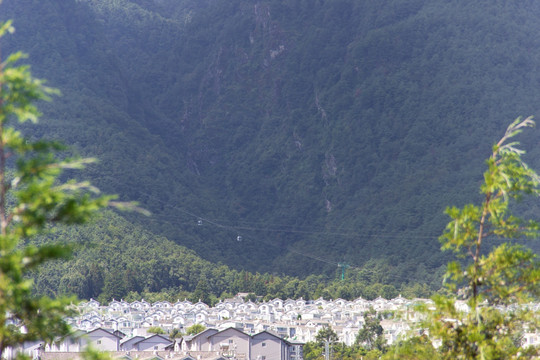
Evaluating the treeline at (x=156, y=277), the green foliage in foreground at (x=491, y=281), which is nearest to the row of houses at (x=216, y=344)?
the green foliage in foreground at (x=491, y=281)

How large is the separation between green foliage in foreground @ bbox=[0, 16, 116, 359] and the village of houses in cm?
225

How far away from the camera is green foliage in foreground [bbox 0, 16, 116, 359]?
460 inches

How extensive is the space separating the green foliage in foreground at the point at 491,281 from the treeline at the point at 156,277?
330 feet

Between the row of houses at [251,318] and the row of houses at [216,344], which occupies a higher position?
the row of houses at [251,318]

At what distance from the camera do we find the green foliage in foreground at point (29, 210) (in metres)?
11.7

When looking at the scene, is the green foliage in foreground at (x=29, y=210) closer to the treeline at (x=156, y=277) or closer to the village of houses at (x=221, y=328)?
the village of houses at (x=221, y=328)

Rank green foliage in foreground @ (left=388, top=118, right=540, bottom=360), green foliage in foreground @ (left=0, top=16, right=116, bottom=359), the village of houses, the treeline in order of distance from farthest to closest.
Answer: the treeline → the village of houses → green foliage in foreground @ (left=388, top=118, right=540, bottom=360) → green foliage in foreground @ (left=0, top=16, right=116, bottom=359)

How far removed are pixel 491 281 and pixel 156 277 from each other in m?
121

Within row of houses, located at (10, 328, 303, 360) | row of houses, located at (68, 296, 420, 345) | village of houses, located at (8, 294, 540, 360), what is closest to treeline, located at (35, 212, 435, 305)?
village of houses, located at (8, 294, 540, 360)

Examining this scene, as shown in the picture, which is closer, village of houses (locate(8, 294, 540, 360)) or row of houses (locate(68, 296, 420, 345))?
village of houses (locate(8, 294, 540, 360))

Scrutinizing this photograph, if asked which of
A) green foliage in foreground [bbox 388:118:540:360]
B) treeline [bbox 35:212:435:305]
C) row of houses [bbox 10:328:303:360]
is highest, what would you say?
treeline [bbox 35:212:435:305]

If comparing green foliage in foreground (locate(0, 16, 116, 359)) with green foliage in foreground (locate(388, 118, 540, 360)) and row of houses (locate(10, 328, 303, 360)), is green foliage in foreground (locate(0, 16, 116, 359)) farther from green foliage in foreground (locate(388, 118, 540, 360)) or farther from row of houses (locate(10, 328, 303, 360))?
row of houses (locate(10, 328, 303, 360))

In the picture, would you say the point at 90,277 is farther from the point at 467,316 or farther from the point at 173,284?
the point at 467,316

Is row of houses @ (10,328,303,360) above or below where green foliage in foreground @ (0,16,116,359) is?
above
